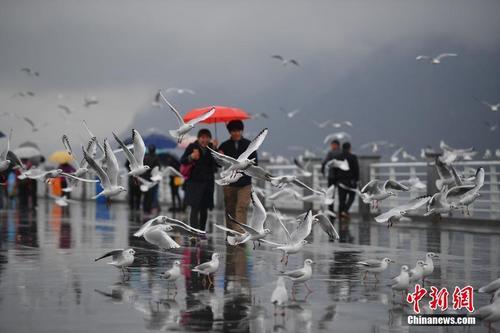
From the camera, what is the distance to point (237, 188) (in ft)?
54.0

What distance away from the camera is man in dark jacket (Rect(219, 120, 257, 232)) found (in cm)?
1638

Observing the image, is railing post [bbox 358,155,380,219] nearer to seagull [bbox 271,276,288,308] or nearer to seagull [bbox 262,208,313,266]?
seagull [bbox 262,208,313,266]

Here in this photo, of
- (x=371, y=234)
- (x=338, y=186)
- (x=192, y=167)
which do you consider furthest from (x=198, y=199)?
(x=338, y=186)

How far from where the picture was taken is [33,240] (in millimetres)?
17922

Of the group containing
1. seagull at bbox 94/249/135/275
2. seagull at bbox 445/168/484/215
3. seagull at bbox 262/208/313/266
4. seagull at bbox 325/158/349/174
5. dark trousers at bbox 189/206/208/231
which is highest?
seagull at bbox 325/158/349/174

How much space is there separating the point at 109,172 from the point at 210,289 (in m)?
4.03

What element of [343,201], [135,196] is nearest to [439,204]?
[343,201]

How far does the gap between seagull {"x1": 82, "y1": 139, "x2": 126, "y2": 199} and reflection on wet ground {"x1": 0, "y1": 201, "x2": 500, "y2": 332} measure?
102cm

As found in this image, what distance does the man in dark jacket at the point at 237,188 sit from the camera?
16375mm

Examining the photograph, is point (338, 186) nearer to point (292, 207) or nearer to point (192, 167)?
point (292, 207)

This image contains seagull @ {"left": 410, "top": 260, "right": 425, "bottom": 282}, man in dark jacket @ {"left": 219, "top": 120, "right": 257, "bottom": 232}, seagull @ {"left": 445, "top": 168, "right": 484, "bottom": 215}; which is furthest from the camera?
man in dark jacket @ {"left": 219, "top": 120, "right": 257, "bottom": 232}

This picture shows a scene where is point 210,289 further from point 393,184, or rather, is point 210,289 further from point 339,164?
point 339,164

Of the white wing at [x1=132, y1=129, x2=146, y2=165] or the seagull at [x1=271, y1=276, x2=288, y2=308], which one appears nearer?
the seagull at [x1=271, y1=276, x2=288, y2=308]

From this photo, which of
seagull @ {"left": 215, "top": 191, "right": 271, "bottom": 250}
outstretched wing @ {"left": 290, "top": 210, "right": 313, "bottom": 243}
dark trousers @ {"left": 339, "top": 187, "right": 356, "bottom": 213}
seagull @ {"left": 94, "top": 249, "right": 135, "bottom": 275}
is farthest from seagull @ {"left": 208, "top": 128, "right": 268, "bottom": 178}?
dark trousers @ {"left": 339, "top": 187, "right": 356, "bottom": 213}
